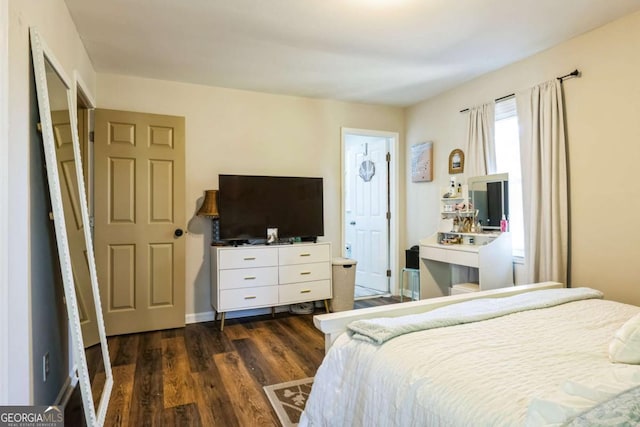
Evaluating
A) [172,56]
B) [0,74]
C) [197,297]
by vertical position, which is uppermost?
[172,56]

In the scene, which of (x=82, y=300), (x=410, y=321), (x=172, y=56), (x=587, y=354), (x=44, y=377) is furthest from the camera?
(x=172, y=56)

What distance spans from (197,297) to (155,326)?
0.47 m

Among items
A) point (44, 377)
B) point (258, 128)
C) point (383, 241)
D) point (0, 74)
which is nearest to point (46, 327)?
point (44, 377)

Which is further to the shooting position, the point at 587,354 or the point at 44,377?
the point at 44,377

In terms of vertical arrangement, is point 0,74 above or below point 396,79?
below

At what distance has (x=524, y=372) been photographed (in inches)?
44.7

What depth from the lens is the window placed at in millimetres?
3297

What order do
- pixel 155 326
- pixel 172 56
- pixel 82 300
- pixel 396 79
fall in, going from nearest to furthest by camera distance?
1. pixel 82 300
2. pixel 172 56
3. pixel 155 326
4. pixel 396 79

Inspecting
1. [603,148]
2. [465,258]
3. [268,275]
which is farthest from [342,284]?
[603,148]

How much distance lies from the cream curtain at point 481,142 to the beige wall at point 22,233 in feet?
11.4

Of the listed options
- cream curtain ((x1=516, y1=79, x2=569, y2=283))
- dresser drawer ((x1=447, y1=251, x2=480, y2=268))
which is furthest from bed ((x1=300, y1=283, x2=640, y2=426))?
dresser drawer ((x1=447, y1=251, x2=480, y2=268))

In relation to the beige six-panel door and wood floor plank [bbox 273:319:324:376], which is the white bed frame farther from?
the beige six-panel door

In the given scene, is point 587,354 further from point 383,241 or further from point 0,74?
point 383,241

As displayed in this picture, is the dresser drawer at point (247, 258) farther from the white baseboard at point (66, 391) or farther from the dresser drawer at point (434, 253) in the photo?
the dresser drawer at point (434, 253)
